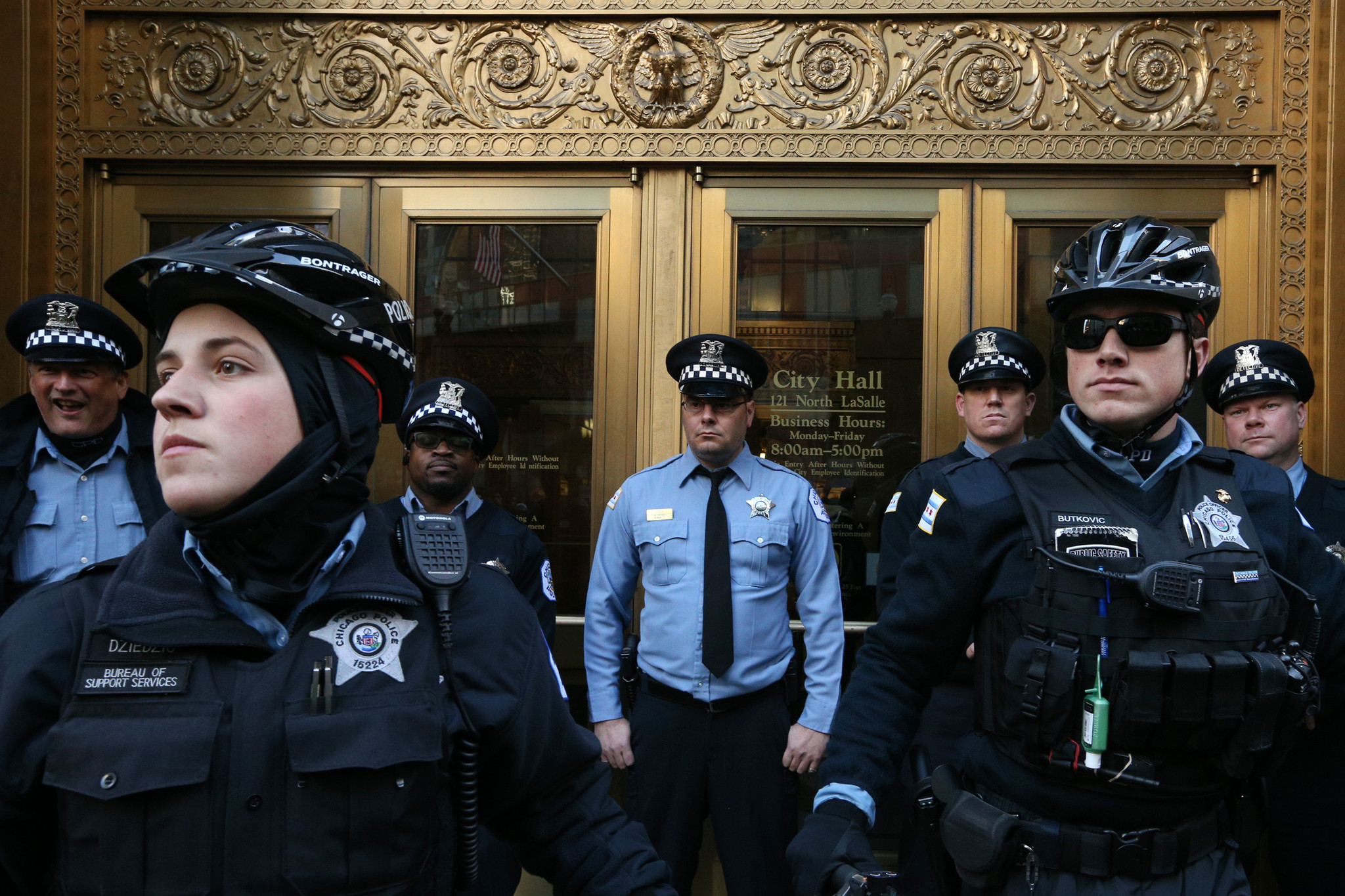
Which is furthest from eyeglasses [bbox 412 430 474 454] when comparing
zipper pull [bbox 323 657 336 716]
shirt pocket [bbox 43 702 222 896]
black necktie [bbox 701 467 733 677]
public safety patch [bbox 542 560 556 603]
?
shirt pocket [bbox 43 702 222 896]

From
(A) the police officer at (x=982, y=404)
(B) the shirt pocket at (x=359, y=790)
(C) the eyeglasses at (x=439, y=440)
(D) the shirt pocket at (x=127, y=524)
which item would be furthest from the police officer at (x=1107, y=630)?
(D) the shirt pocket at (x=127, y=524)

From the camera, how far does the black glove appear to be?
2.08 meters

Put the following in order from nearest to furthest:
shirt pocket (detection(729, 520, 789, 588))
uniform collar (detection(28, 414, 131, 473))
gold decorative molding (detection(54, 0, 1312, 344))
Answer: uniform collar (detection(28, 414, 131, 473)), shirt pocket (detection(729, 520, 789, 588)), gold decorative molding (detection(54, 0, 1312, 344))

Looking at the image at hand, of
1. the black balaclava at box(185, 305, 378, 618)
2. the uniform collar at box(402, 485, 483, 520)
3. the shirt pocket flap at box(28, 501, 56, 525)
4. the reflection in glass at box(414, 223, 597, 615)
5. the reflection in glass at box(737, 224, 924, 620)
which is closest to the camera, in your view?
the black balaclava at box(185, 305, 378, 618)

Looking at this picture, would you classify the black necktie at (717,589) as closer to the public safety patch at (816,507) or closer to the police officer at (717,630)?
the police officer at (717,630)

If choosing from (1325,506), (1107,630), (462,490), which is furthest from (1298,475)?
(462,490)

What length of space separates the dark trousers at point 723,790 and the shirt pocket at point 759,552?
0.52 m

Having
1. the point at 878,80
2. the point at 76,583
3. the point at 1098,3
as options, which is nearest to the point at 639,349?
the point at 878,80

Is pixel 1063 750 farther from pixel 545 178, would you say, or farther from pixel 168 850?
pixel 545 178

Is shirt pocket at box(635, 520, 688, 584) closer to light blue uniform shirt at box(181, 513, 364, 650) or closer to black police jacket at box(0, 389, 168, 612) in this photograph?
black police jacket at box(0, 389, 168, 612)

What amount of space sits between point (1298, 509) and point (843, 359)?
2216mm

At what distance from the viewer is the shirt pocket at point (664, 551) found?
438 centimetres

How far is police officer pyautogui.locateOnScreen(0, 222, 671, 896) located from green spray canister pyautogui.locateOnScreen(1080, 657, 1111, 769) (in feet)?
3.18

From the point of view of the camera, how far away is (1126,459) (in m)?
2.42
